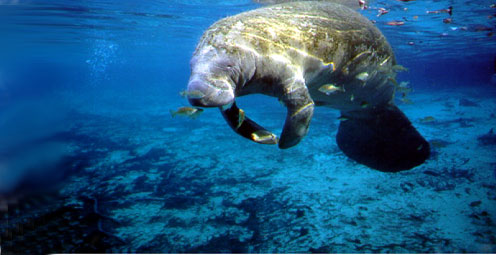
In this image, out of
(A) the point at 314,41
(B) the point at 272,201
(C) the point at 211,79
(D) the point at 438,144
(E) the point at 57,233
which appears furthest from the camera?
(D) the point at 438,144

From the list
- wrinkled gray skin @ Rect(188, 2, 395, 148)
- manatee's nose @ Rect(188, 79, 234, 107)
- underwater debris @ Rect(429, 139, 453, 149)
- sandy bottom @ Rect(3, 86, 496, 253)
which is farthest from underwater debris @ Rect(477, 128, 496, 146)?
manatee's nose @ Rect(188, 79, 234, 107)

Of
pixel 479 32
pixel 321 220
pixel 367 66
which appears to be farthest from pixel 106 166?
A: pixel 479 32

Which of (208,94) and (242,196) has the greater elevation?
(208,94)

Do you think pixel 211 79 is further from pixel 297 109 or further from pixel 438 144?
pixel 438 144

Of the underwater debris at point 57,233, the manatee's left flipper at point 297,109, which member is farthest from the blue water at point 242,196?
the manatee's left flipper at point 297,109

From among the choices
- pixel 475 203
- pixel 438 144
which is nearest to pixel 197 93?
pixel 475 203

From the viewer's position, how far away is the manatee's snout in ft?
6.24

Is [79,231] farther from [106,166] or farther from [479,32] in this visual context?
[479,32]

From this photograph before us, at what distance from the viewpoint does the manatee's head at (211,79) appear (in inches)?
75.6

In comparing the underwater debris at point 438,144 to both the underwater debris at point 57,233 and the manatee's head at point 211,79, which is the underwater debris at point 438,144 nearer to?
the manatee's head at point 211,79

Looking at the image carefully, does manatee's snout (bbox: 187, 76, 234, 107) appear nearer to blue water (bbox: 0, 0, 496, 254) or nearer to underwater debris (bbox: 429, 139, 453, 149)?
blue water (bbox: 0, 0, 496, 254)

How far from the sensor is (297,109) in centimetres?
257

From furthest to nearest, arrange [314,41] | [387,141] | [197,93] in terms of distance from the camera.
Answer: [387,141] → [314,41] → [197,93]

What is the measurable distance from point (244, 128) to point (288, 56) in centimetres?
82
